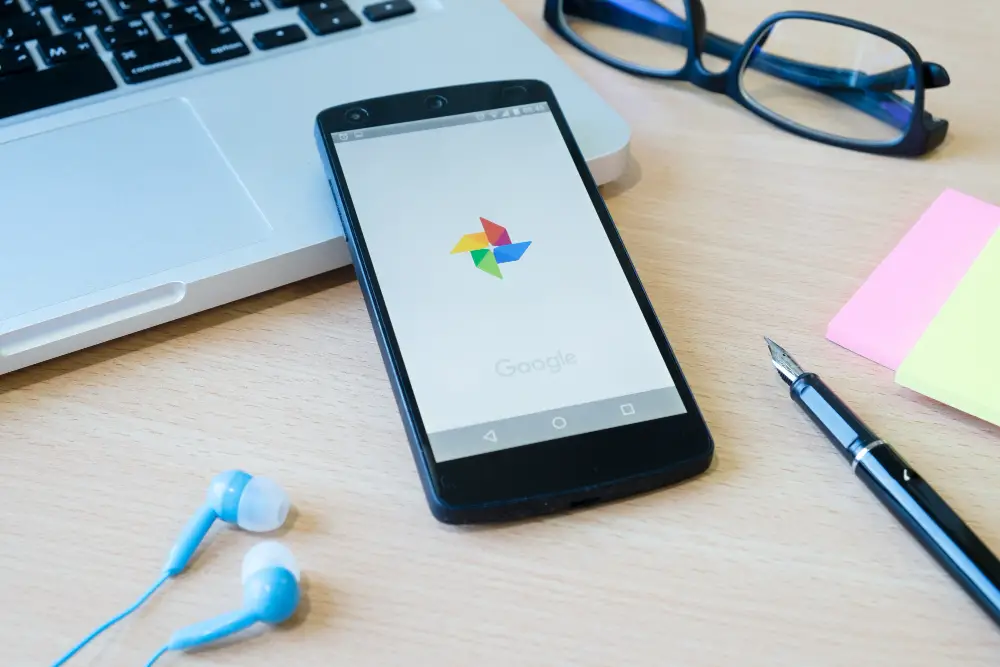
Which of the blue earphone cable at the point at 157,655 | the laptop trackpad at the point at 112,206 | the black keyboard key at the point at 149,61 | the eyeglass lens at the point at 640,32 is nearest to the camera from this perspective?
the blue earphone cable at the point at 157,655

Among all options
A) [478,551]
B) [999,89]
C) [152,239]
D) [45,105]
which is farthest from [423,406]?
[999,89]

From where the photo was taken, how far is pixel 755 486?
0.39m

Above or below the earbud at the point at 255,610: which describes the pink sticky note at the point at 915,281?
above

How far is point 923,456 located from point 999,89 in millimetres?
335

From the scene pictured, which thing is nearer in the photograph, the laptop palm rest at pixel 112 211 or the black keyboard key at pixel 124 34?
the laptop palm rest at pixel 112 211

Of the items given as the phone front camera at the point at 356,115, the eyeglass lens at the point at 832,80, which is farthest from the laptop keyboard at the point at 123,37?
the eyeglass lens at the point at 832,80

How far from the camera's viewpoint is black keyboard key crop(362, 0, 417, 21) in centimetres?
59

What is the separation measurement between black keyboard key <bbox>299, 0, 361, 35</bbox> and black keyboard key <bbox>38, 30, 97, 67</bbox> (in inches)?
5.0

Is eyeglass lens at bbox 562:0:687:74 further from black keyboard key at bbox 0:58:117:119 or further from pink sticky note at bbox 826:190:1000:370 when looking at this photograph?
black keyboard key at bbox 0:58:117:119

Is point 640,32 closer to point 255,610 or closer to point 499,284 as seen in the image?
point 499,284

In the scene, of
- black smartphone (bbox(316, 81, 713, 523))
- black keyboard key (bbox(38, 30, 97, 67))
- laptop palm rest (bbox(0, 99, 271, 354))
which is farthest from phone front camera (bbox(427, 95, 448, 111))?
black keyboard key (bbox(38, 30, 97, 67))

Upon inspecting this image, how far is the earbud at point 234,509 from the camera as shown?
36cm

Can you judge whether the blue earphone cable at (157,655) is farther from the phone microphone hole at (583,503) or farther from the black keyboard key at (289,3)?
the black keyboard key at (289,3)

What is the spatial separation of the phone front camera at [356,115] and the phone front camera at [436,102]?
0.03 metres
